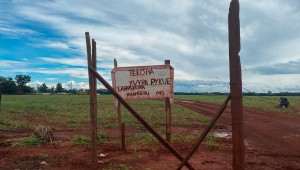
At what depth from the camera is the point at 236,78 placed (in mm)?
5031

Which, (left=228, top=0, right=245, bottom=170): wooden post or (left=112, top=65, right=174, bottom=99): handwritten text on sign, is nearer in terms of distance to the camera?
(left=228, top=0, right=245, bottom=170): wooden post

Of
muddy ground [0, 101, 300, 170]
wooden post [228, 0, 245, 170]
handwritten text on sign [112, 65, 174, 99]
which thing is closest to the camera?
wooden post [228, 0, 245, 170]

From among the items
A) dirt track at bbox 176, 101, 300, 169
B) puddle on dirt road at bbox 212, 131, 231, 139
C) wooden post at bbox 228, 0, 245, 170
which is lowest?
dirt track at bbox 176, 101, 300, 169

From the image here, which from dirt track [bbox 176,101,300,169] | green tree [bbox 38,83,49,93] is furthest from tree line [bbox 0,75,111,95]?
dirt track [bbox 176,101,300,169]

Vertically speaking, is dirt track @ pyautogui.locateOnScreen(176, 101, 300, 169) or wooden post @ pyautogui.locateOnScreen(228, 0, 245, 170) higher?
wooden post @ pyautogui.locateOnScreen(228, 0, 245, 170)

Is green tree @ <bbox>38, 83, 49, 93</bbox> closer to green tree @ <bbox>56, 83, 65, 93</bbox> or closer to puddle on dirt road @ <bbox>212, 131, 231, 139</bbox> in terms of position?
green tree @ <bbox>56, 83, 65, 93</bbox>

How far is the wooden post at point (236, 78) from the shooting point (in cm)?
495

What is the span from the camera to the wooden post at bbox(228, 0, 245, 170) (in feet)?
16.3

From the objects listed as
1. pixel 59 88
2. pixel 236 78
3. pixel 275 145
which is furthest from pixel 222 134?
pixel 59 88

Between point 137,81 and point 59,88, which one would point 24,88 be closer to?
point 59,88

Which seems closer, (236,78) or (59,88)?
(236,78)

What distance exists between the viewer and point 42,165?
7.56 m

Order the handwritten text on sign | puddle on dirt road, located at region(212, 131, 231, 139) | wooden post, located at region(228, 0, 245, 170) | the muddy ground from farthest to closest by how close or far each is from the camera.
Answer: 1. puddle on dirt road, located at region(212, 131, 231, 139)
2. the handwritten text on sign
3. the muddy ground
4. wooden post, located at region(228, 0, 245, 170)

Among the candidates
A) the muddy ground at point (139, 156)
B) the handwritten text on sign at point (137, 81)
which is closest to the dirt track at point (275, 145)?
the muddy ground at point (139, 156)
